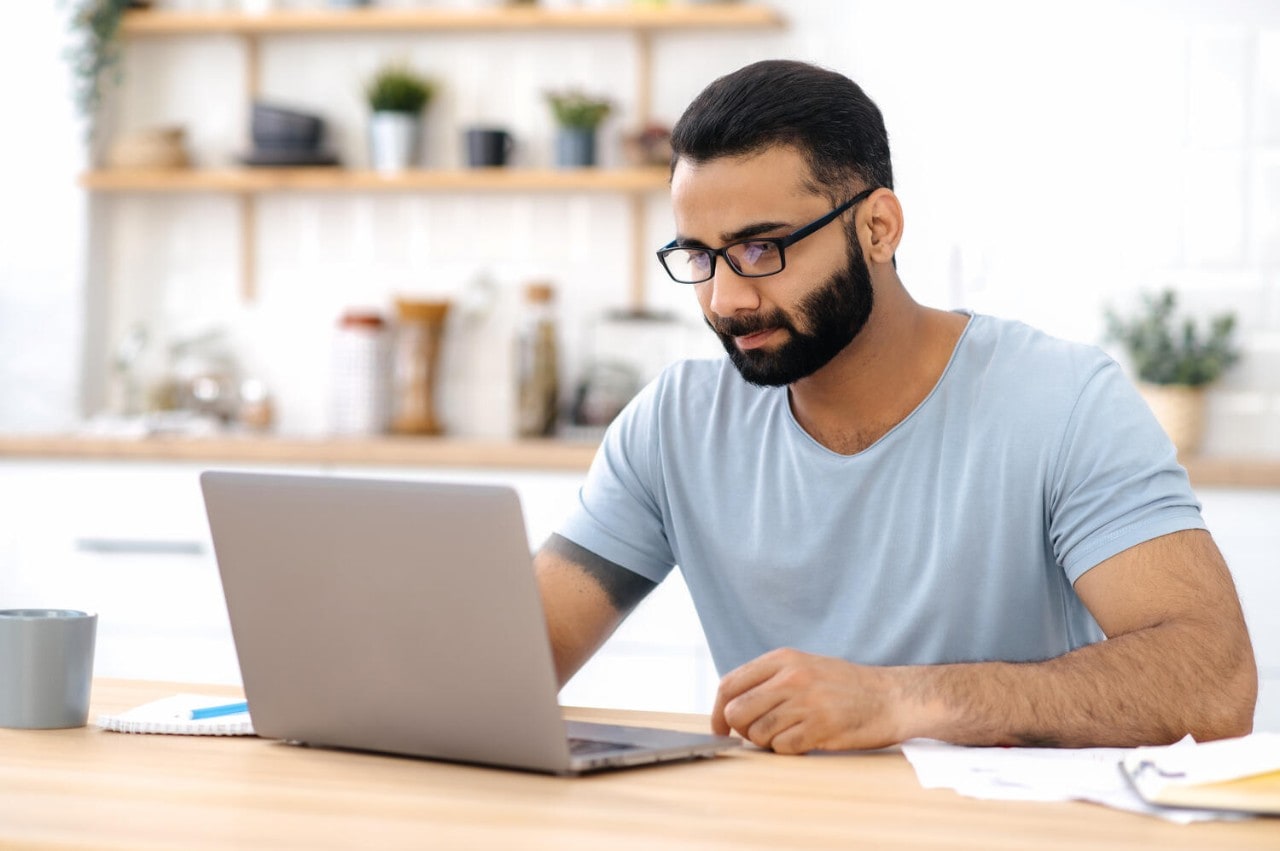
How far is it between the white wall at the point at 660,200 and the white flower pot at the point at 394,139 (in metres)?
0.12

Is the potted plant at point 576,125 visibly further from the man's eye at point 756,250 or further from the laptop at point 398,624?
the laptop at point 398,624

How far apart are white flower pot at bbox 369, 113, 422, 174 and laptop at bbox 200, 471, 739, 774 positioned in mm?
2530

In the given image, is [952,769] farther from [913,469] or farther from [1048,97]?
[1048,97]

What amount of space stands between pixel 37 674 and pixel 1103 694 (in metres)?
0.88

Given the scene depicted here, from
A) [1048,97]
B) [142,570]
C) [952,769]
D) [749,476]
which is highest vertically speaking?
[1048,97]

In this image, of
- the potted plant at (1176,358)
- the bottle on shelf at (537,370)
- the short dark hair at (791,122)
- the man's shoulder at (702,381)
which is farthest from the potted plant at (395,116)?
the short dark hair at (791,122)

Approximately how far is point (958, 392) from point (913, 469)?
10cm

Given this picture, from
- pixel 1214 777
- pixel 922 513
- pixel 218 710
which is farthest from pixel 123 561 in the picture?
pixel 1214 777

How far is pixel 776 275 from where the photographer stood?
5.28 feet

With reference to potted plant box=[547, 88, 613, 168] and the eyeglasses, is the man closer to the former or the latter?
the eyeglasses

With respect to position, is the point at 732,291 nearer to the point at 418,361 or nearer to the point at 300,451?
the point at 300,451

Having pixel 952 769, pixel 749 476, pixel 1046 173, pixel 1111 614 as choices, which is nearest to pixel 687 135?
pixel 749 476

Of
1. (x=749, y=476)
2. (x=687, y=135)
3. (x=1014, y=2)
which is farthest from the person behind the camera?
(x=1014, y=2)

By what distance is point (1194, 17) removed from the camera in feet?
11.0
